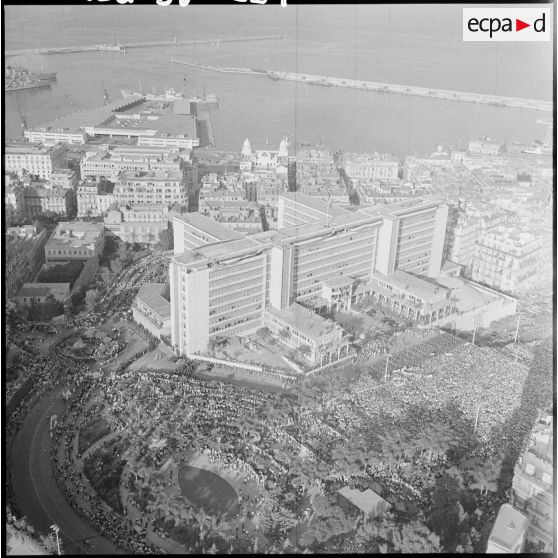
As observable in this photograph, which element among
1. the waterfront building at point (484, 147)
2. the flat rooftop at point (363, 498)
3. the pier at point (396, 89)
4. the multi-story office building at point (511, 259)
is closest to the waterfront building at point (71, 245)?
the multi-story office building at point (511, 259)

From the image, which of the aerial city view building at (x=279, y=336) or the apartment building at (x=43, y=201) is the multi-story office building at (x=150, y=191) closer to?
the aerial city view building at (x=279, y=336)

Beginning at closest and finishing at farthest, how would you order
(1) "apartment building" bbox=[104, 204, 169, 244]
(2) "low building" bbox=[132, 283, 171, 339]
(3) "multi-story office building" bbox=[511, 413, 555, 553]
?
1. (3) "multi-story office building" bbox=[511, 413, 555, 553]
2. (2) "low building" bbox=[132, 283, 171, 339]
3. (1) "apartment building" bbox=[104, 204, 169, 244]

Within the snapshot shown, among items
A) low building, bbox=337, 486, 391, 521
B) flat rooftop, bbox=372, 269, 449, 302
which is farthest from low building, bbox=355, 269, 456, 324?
low building, bbox=337, 486, 391, 521

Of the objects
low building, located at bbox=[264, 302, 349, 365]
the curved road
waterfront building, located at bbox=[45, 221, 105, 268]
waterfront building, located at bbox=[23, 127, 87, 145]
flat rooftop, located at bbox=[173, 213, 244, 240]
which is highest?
waterfront building, located at bbox=[23, 127, 87, 145]

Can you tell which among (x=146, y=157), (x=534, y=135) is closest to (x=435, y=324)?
(x=146, y=157)

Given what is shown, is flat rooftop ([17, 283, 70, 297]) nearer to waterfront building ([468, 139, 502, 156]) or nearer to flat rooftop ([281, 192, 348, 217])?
flat rooftop ([281, 192, 348, 217])

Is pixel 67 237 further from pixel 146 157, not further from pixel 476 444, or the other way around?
pixel 476 444
